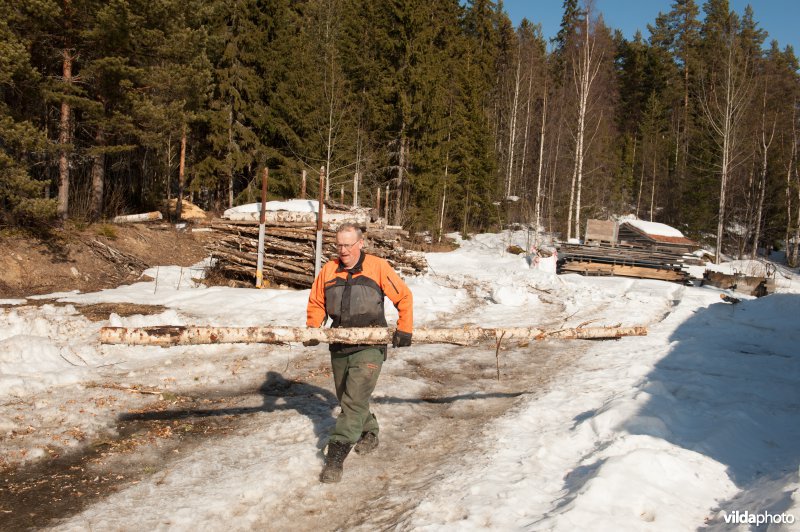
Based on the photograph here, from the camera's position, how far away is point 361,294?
4.55m

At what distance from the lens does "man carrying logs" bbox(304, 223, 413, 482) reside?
172 inches

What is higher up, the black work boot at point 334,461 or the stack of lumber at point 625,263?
the stack of lumber at point 625,263

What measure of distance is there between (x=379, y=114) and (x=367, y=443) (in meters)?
23.8

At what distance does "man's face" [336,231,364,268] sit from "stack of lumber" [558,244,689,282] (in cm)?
1905

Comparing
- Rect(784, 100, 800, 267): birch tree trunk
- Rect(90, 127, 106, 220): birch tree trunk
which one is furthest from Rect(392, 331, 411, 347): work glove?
Rect(784, 100, 800, 267): birch tree trunk

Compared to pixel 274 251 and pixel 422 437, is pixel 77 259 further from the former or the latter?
pixel 422 437

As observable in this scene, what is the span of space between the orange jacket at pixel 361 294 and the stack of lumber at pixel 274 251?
9216 millimetres

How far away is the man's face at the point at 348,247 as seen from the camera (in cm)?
435

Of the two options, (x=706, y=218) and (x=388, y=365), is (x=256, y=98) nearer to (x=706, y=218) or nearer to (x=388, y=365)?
(x=388, y=365)

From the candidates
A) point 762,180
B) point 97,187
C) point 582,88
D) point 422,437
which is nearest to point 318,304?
point 422,437

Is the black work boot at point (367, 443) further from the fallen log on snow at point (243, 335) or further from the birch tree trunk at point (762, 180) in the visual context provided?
the birch tree trunk at point (762, 180)

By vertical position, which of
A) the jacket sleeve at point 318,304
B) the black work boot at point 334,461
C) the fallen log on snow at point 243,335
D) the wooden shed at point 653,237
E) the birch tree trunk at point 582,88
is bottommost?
the black work boot at point 334,461

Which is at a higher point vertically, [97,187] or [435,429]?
[97,187]

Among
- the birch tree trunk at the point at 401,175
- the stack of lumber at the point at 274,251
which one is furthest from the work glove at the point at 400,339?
the birch tree trunk at the point at 401,175
